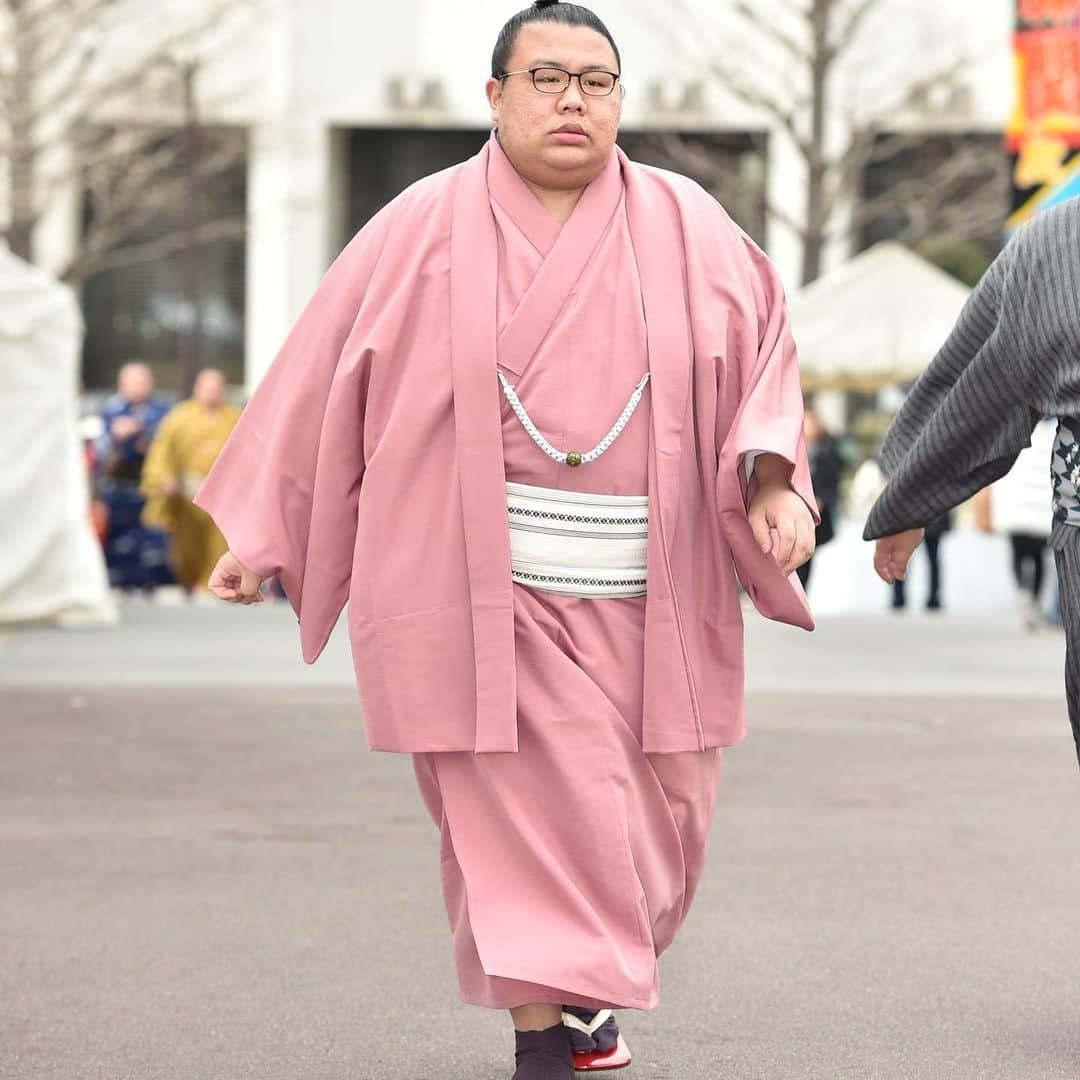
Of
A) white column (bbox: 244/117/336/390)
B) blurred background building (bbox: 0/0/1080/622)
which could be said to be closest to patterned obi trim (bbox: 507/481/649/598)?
blurred background building (bbox: 0/0/1080/622)

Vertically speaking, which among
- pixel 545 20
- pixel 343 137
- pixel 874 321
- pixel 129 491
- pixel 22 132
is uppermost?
pixel 343 137

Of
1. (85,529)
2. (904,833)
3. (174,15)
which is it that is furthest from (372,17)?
(904,833)

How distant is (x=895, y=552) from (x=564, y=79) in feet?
3.99

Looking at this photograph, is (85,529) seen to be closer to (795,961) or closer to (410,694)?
(795,961)

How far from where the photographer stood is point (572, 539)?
394cm

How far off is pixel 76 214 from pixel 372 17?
16.1ft

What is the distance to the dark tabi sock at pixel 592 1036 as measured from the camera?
410 centimetres

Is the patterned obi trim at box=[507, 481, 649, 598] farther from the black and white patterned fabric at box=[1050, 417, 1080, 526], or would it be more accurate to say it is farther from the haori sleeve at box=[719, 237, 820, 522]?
the black and white patterned fabric at box=[1050, 417, 1080, 526]

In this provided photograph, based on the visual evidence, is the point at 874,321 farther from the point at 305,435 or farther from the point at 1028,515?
the point at 305,435

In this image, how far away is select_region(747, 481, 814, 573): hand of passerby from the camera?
3904 millimetres

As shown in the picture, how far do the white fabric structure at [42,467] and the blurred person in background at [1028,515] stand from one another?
16.6 ft

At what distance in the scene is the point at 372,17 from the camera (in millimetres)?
31781

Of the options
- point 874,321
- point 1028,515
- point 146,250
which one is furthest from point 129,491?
point 146,250

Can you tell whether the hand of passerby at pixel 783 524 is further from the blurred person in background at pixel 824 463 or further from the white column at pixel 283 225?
the white column at pixel 283 225
